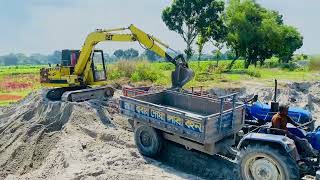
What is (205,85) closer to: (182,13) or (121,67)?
(121,67)

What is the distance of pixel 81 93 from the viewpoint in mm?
15422

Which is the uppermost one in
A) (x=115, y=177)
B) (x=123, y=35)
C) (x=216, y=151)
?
(x=123, y=35)

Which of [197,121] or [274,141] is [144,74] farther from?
[274,141]

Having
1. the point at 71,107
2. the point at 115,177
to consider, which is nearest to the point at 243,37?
the point at 71,107

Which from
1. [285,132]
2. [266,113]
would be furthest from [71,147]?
[285,132]

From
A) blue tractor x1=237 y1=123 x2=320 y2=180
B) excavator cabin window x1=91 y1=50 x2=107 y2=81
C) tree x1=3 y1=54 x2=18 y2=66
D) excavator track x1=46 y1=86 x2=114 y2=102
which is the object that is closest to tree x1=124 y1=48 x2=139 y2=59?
excavator cabin window x1=91 y1=50 x2=107 y2=81

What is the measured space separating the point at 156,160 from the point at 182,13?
25.8 metres

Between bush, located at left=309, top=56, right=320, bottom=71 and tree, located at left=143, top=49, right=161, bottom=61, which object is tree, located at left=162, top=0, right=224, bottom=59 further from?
bush, located at left=309, top=56, right=320, bottom=71

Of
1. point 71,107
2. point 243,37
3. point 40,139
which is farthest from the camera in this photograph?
point 243,37

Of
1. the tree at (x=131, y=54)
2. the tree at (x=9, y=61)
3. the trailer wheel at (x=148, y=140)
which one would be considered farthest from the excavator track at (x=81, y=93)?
the tree at (x=9, y=61)

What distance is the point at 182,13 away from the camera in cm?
3375

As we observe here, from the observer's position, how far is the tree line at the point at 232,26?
31.0m

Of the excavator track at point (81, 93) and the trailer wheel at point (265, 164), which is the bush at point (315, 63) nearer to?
the excavator track at point (81, 93)

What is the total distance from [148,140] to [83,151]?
6.16 feet
